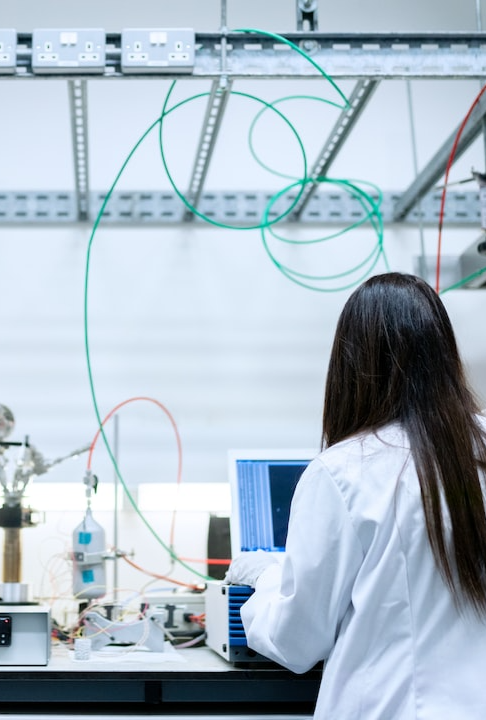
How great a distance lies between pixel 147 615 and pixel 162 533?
79cm

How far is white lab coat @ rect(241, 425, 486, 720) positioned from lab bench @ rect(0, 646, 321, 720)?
1.15ft

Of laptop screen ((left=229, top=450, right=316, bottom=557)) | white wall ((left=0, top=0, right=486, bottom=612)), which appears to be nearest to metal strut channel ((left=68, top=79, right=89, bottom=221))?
white wall ((left=0, top=0, right=486, bottom=612))

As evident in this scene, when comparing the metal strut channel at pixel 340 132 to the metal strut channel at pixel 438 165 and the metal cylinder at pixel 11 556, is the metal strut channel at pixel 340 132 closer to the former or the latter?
the metal strut channel at pixel 438 165

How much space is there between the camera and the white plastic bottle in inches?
72.2

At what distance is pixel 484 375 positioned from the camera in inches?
107

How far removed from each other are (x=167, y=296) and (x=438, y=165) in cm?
92

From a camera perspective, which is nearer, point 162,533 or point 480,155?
point 162,533

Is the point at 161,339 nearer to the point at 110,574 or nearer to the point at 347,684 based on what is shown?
the point at 110,574

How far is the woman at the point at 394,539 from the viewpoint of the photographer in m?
1.10

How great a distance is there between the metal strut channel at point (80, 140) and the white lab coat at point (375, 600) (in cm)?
123

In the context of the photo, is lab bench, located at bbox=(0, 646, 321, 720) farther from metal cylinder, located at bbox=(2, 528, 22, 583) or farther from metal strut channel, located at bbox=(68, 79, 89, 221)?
metal strut channel, located at bbox=(68, 79, 89, 221)

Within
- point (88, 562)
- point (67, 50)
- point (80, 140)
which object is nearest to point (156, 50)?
point (67, 50)

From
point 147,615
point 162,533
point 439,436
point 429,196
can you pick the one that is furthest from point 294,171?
point 439,436

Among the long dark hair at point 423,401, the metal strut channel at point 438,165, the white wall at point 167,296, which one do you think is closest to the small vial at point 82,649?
the long dark hair at point 423,401
